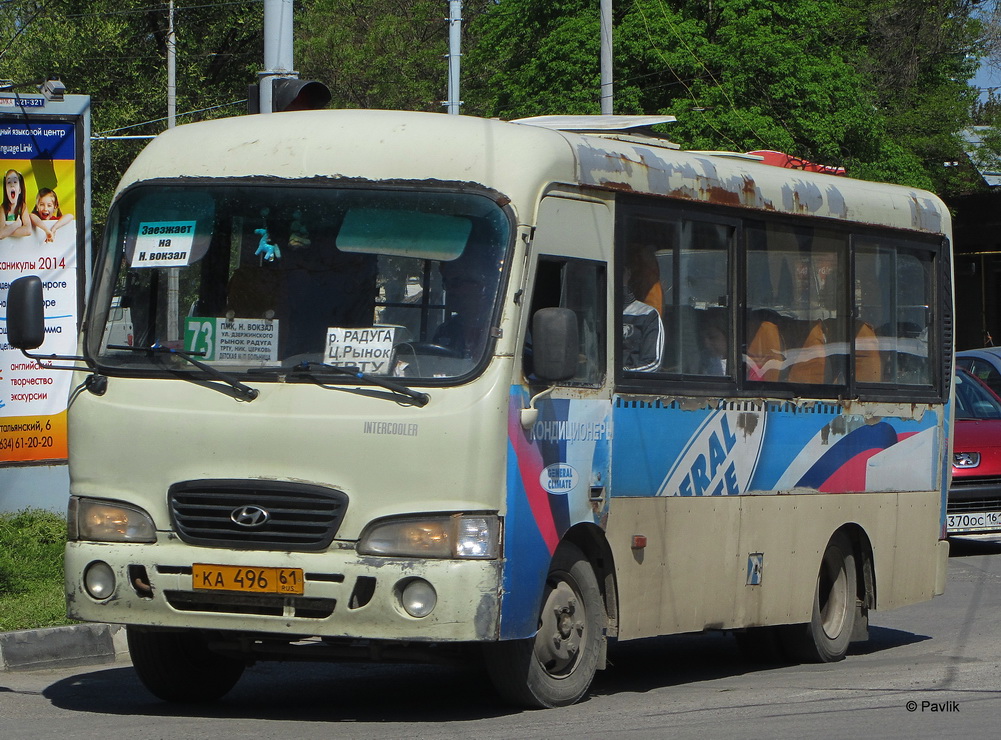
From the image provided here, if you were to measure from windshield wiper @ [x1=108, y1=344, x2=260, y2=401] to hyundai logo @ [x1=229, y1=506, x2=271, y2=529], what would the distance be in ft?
1.55

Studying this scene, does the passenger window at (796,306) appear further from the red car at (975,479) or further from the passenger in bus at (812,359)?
the red car at (975,479)

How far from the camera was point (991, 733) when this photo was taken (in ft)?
23.2

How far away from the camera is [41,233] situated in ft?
43.5

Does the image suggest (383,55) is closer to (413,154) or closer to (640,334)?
(640,334)

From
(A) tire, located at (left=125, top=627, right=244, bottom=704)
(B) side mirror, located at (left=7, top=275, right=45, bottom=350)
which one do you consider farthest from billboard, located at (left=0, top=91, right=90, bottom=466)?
(B) side mirror, located at (left=7, top=275, right=45, bottom=350)

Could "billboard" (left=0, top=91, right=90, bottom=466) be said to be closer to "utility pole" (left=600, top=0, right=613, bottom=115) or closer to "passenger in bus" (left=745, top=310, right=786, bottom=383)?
"passenger in bus" (left=745, top=310, right=786, bottom=383)

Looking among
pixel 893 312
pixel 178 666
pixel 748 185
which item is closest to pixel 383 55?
pixel 893 312

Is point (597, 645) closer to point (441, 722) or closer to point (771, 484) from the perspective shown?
point (441, 722)

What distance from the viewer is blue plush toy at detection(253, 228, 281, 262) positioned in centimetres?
733

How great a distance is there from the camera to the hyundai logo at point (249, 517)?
6996 mm

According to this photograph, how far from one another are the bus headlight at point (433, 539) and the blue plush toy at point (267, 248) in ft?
4.28

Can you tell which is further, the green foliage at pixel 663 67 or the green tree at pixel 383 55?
the green tree at pixel 383 55

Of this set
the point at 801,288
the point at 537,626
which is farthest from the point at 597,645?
the point at 801,288

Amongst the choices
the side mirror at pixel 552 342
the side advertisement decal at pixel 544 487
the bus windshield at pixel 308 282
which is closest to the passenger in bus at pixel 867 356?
the side advertisement decal at pixel 544 487
